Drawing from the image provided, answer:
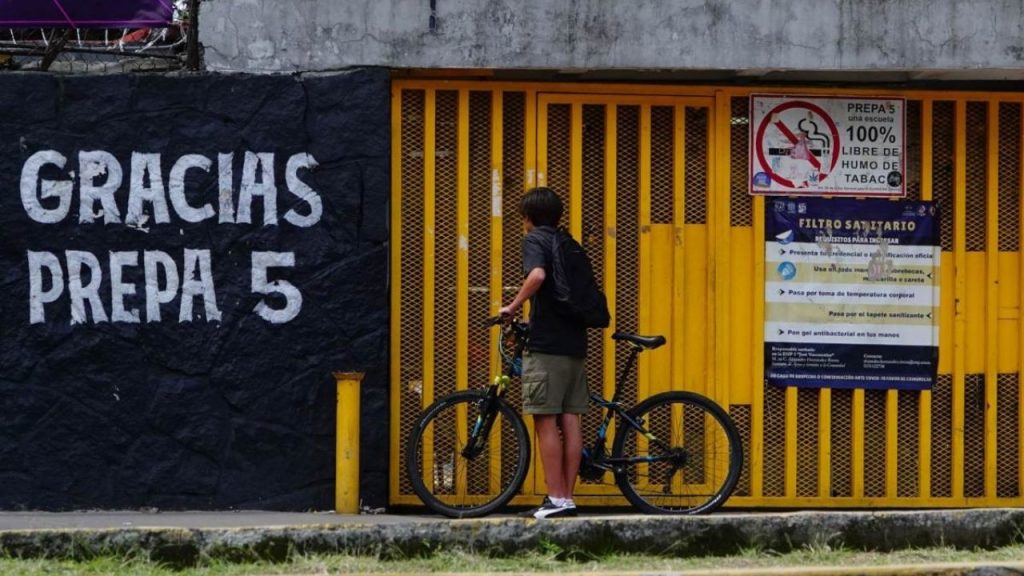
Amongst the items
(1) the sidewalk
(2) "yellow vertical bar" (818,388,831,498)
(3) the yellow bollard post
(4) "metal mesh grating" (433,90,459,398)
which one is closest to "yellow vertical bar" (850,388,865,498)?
(2) "yellow vertical bar" (818,388,831,498)

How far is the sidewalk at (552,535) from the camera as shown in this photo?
739cm

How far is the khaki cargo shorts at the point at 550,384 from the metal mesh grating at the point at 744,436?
1314 mm

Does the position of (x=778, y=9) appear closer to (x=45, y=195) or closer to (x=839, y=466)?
(x=839, y=466)

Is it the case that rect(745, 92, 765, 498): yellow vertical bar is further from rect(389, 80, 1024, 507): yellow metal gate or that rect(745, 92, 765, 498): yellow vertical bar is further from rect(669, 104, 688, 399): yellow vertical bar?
rect(669, 104, 688, 399): yellow vertical bar

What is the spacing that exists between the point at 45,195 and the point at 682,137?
3844mm

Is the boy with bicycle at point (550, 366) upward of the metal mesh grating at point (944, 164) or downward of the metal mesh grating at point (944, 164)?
downward

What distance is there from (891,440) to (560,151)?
8.86 ft

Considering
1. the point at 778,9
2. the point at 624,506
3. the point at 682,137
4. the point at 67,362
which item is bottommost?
the point at 624,506

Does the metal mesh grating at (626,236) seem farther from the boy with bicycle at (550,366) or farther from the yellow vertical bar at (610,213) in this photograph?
the boy with bicycle at (550,366)

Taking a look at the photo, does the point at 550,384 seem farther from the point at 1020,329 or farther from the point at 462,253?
the point at 1020,329

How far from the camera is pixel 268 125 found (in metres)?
9.45

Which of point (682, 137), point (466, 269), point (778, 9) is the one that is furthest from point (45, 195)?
point (778, 9)

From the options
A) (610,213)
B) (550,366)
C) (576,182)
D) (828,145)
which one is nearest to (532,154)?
(576,182)

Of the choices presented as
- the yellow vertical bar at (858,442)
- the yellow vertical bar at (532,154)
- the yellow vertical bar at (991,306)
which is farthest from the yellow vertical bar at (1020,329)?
the yellow vertical bar at (532,154)
